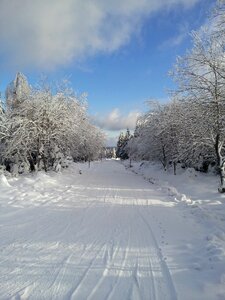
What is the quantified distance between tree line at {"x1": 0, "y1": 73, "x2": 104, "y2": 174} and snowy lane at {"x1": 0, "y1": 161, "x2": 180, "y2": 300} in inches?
524

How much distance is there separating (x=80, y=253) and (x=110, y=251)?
652 millimetres

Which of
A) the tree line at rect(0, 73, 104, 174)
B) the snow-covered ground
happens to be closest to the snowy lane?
the snow-covered ground

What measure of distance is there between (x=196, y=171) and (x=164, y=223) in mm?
20114

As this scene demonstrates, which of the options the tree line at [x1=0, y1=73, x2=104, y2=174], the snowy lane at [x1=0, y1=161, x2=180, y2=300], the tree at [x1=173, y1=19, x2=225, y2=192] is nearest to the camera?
the snowy lane at [x1=0, y1=161, x2=180, y2=300]

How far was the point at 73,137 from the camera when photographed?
96.1ft

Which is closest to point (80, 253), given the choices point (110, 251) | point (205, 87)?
point (110, 251)

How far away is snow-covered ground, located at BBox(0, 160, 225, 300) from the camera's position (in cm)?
472

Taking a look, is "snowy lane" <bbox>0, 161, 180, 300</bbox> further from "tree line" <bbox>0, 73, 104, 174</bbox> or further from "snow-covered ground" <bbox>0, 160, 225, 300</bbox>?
"tree line" <bbox>0, 73, 104, 174</bbox>

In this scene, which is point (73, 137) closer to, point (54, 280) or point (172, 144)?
point (172, 144)

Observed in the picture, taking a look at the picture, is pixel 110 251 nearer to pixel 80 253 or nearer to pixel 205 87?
pixel 80 253

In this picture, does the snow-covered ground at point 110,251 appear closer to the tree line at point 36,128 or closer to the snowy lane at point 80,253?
the snowy lane at point 80,253

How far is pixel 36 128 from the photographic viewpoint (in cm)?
2464

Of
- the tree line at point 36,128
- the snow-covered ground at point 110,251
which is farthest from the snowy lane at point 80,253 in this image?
the tree line at point 36,128

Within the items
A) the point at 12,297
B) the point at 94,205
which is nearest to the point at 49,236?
the point at 12,297
